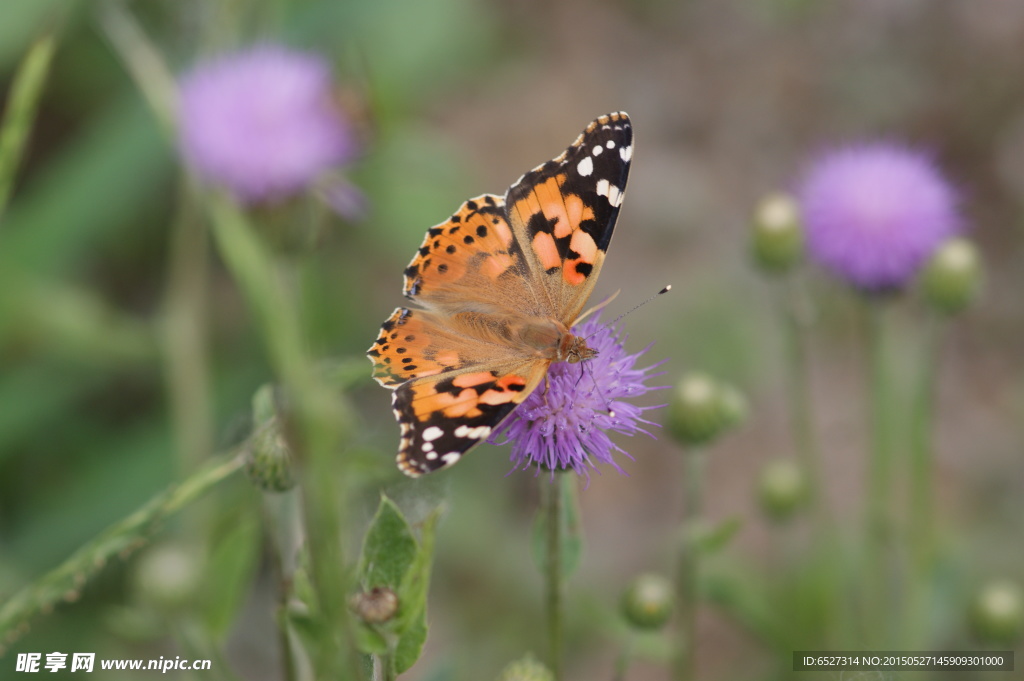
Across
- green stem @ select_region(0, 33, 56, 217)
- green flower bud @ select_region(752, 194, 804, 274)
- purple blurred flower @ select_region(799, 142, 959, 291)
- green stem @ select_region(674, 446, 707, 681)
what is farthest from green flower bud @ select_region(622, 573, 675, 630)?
green stem @ select_region(0, 33, 56, 217)

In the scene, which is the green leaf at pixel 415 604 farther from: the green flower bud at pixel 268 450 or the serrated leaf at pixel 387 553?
the green flower bud at pixel 268 450

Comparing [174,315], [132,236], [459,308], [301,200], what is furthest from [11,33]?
[459,308]

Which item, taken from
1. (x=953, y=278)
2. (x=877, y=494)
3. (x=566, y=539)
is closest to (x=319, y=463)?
(x=566, y=539)

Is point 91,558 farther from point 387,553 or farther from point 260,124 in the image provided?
point 260,124

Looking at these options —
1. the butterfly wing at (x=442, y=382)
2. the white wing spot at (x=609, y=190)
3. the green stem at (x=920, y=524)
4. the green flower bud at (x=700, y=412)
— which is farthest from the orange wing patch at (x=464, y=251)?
the green stem at (x=920, y=524)

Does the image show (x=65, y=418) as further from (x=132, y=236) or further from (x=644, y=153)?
(x=644, y=153)
